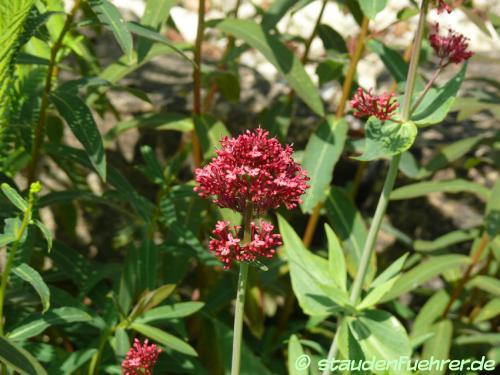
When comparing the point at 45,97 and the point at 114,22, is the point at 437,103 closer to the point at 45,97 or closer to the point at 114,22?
the point at 114,22

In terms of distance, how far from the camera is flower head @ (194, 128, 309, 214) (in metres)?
1.70

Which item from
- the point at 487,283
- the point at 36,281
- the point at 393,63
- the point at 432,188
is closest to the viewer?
the point at 36,281

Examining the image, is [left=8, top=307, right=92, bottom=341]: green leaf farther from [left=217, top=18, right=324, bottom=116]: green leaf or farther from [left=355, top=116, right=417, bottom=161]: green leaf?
[left=217, top=18, right=324, bottom=116]: green leaf

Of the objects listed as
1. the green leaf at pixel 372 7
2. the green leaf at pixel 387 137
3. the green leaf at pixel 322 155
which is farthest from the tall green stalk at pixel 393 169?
the green leaf at pixel 322 155

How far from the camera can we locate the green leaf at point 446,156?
136 inches

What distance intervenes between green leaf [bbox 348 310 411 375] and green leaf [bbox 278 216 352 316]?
0.29ft

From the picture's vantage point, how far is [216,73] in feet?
10.9

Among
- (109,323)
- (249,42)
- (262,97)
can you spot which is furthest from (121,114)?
(109,323)

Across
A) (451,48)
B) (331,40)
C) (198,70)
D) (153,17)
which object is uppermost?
(331,40)

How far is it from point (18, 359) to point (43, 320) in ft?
1.18

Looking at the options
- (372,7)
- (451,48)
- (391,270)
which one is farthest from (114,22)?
(391,270)

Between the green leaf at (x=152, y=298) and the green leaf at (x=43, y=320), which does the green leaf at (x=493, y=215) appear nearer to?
the green leaf at (x=152, y=298)

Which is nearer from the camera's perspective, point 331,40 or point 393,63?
point 393,63

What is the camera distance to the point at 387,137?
2127 mm
